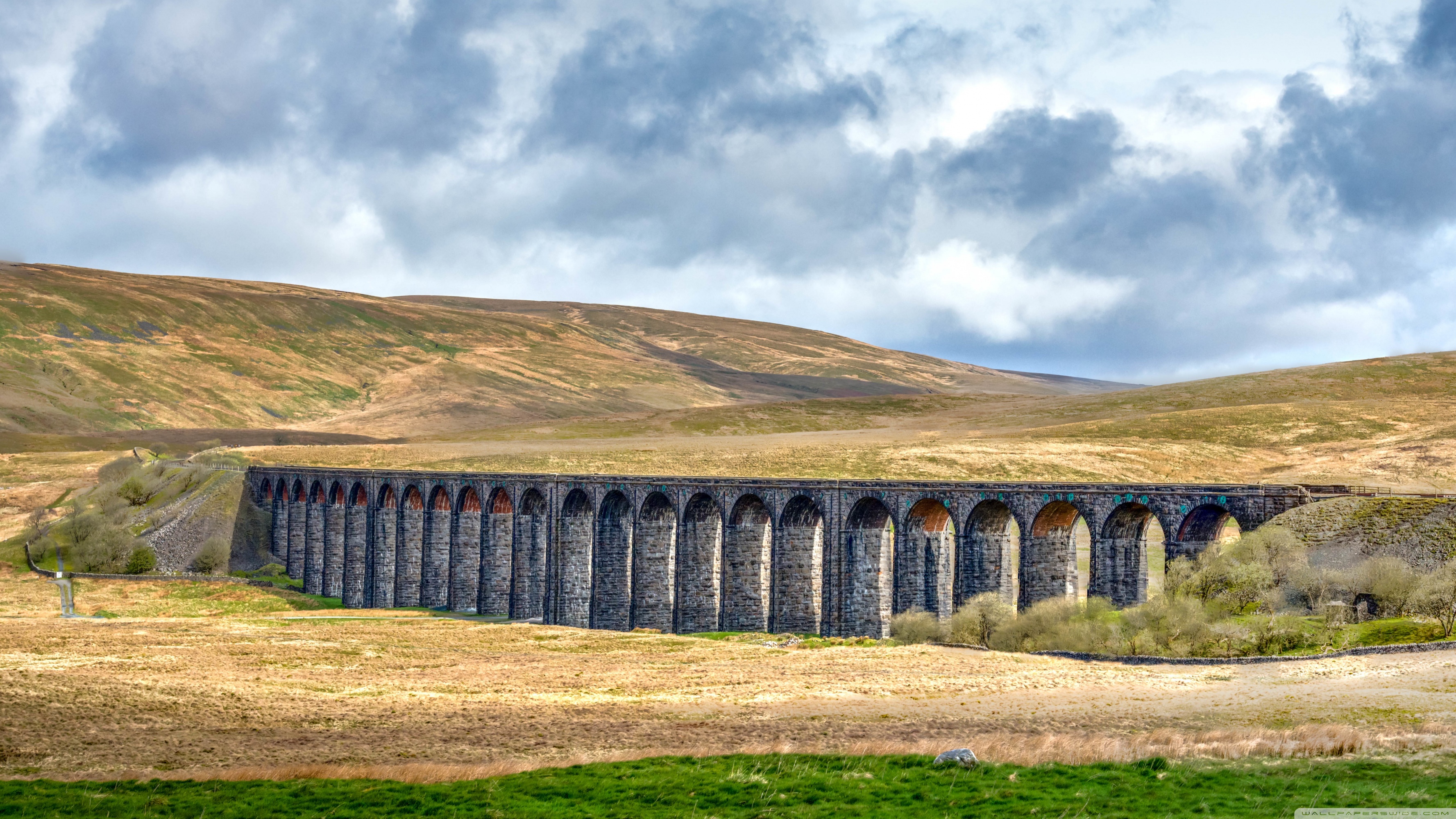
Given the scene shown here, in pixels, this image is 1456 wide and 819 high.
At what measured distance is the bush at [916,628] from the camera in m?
52.7

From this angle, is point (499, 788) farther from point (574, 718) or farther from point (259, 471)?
point (259, 471)

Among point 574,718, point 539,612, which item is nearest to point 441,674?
point 574,718

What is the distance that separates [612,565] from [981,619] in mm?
26306

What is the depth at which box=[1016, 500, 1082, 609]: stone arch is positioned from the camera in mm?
50812

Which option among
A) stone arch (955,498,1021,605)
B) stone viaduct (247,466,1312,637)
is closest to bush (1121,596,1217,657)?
stone viaduct (247,466,1312,637)

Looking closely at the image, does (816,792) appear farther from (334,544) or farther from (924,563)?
(334,544)

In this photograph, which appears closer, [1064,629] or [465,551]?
[1064,629]

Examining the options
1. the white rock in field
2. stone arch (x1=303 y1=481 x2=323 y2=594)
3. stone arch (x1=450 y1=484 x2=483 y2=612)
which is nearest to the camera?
the white rock in field

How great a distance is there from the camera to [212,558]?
9262cm

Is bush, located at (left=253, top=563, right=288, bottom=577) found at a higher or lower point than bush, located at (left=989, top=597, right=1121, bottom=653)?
lower

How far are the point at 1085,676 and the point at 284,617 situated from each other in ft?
174

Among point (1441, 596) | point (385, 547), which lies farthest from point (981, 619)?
point (385, 547)

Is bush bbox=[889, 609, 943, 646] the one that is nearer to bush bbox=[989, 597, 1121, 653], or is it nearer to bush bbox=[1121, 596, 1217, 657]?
bush bbox=[989, 597, 1121, 653]

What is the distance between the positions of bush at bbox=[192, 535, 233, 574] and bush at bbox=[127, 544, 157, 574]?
310 cm
